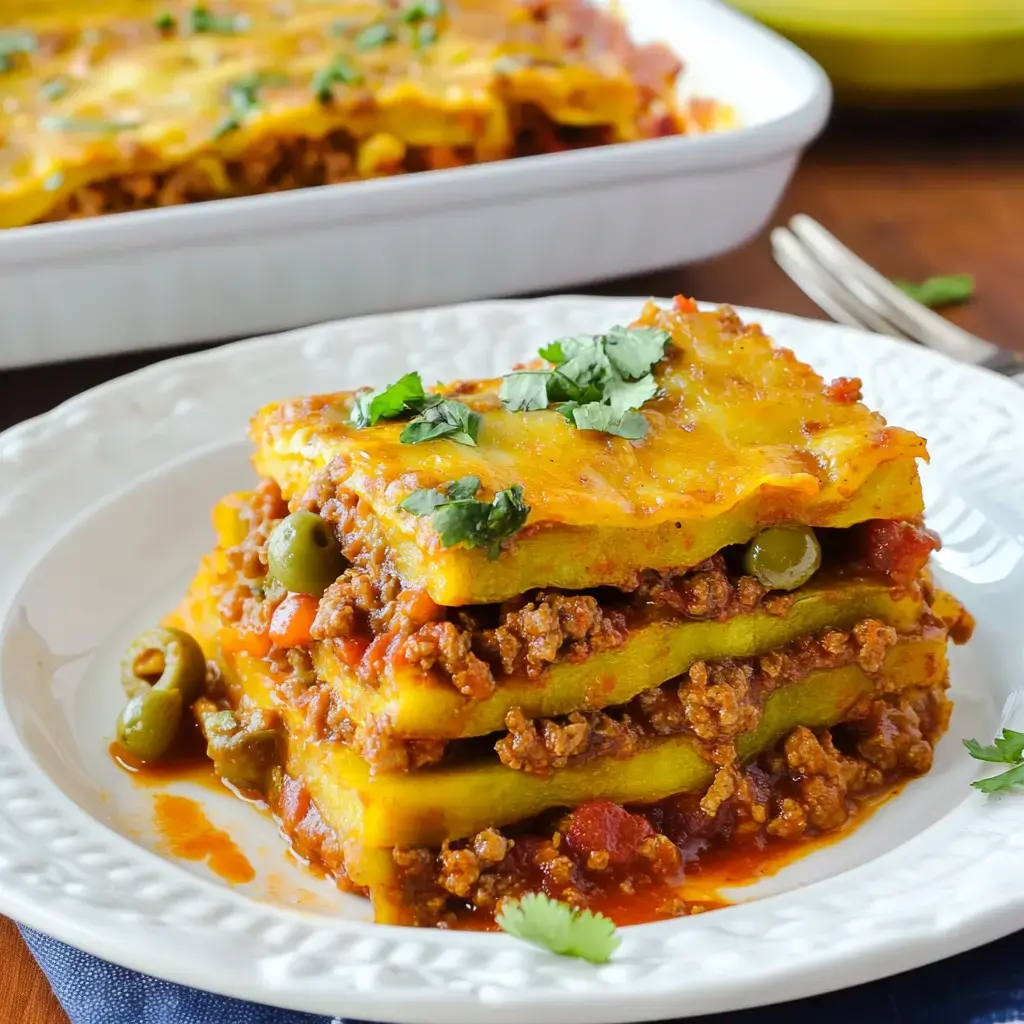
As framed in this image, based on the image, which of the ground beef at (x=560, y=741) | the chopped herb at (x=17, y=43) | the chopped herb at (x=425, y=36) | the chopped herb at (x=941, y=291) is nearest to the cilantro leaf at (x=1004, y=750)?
the ground beef at (x=560, y=741)

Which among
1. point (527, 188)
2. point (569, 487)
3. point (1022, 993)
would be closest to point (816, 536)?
point (569, 487)

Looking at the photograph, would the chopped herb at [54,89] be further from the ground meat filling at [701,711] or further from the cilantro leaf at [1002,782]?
the cilantro leaf at [1002,782]

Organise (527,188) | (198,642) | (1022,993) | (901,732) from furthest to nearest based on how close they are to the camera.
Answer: (527,188) < (198,642) < (901,732) < (1022,993)

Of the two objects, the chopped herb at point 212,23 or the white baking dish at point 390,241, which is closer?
the white baking dish at point 390,241

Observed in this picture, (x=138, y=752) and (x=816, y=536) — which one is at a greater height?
(x=816, y=536)

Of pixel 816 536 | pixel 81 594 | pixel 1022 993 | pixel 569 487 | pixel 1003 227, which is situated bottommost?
pixel 1003 227

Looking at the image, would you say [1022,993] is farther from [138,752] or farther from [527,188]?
[527,188]

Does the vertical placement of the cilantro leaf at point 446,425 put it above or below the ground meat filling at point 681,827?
above
